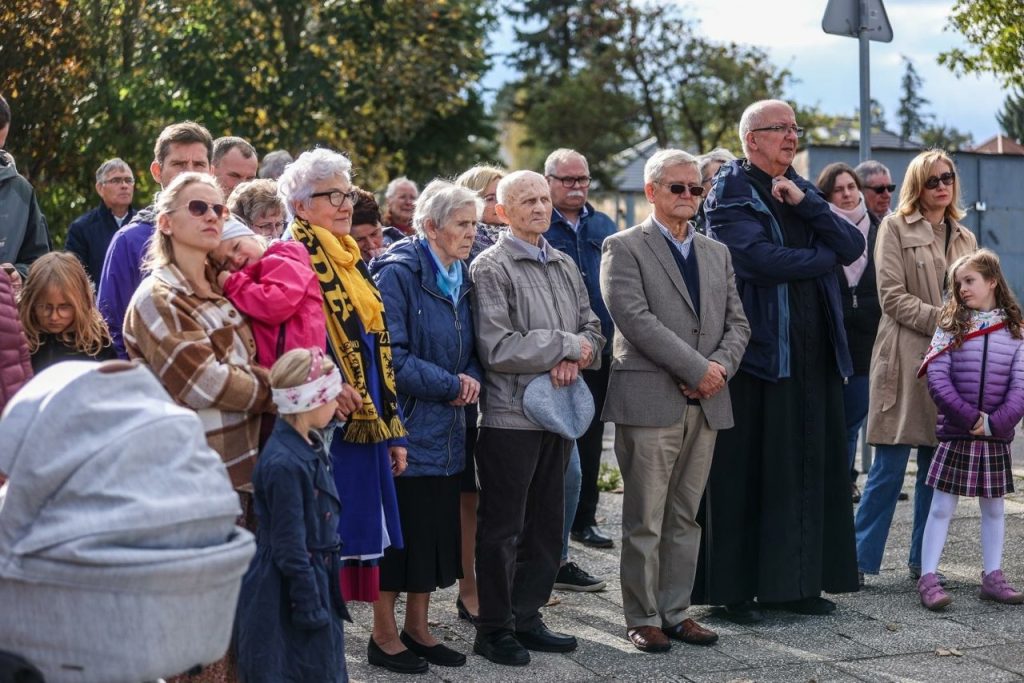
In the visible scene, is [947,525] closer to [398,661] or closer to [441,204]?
[398,661]

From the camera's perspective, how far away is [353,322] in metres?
5.76

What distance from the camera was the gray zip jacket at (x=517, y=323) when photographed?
20.9 ft

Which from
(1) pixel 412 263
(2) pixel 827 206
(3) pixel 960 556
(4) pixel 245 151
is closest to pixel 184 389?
(1) pixel 412 263

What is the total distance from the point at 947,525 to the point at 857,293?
2.27 meters

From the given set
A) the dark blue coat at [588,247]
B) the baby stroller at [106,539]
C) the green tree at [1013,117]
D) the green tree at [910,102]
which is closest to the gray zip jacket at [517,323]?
the dark blue coat at [588,247]

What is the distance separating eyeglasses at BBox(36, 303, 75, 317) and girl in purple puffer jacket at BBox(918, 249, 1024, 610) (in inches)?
172

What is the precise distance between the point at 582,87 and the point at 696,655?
123 ft

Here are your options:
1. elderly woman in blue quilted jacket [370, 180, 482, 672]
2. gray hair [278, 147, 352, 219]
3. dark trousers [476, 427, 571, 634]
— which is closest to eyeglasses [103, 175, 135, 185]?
elderly woman in blue quilted jacket [370, 180, 482, 672]

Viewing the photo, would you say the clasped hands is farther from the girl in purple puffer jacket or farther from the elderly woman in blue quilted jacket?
the girl in purple puffer jacket

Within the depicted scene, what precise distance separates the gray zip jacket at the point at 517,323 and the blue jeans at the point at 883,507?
2.09 metres

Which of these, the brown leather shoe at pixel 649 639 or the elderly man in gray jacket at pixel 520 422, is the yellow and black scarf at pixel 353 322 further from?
the brown leather shoe at pixel 649 639

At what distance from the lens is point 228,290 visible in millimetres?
5328

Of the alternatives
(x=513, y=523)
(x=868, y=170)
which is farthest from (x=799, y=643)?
(x=868, y=170)

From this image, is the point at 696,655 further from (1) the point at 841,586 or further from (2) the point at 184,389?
(2) the point at 184,389
